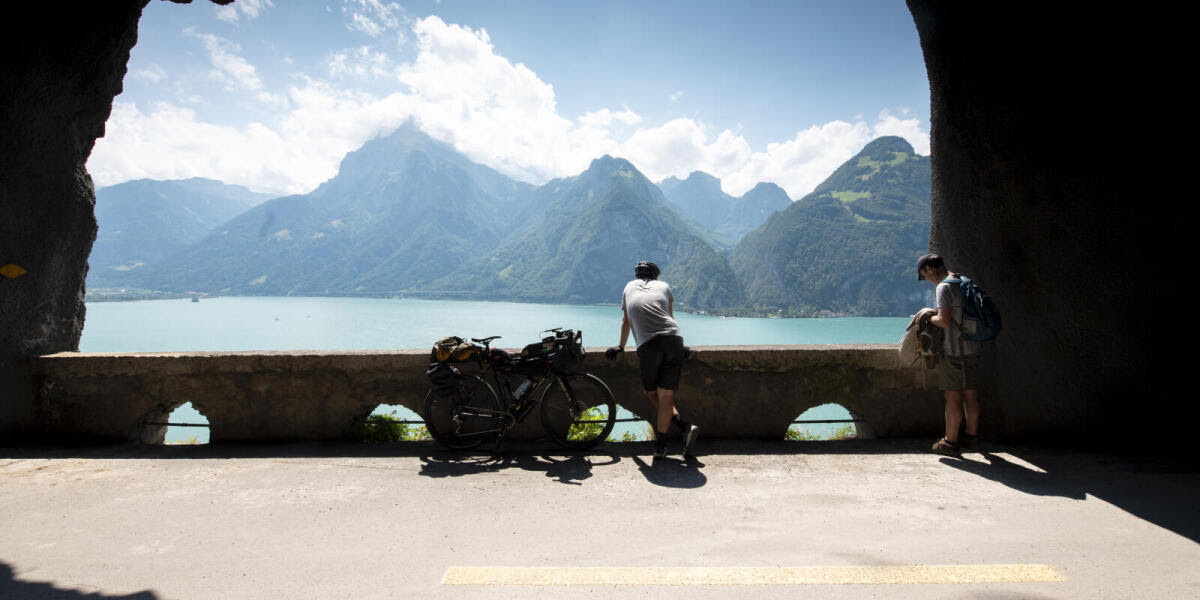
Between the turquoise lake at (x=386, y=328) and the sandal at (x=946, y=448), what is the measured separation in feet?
222

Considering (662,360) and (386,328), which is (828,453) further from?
(386,328)

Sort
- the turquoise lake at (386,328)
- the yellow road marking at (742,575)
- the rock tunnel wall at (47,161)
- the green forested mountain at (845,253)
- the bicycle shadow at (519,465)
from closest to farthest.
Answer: the yellow road marking at (742,575)
the bicycle shadow at (519,465)
the rock tunnel wall at (47,161)
the turquoise lake at (386,328)
the green forested mountain at (845,253)

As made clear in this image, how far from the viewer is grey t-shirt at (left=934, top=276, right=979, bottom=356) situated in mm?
4566

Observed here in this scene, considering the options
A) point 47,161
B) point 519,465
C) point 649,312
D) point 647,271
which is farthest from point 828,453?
point 47,161

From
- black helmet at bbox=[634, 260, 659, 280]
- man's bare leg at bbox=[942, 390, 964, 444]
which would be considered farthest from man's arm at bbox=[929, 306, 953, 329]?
black helmet at bbox=[634, 260, 659, 280]

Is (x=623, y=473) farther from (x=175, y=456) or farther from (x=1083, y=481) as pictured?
(x=175, y=456)

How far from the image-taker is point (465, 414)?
4.82 metres

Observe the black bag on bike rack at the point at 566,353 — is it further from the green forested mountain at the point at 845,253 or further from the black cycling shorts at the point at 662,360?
the green forested mountain at the point at 845,253

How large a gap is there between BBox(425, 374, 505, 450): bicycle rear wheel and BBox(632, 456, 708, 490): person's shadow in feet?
4.29

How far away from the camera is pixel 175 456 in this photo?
16.1 ft

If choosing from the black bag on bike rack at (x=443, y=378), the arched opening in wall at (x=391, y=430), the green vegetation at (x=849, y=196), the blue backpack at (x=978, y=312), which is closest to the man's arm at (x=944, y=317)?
the blue backpack at (x=978, y=312)

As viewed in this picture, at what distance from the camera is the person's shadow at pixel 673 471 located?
13.4 feet

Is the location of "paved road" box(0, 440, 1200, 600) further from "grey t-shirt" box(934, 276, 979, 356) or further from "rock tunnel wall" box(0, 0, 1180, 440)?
"grey t-shirt" box(934, 276, 979, 356)

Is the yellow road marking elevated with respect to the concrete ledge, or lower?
lower
